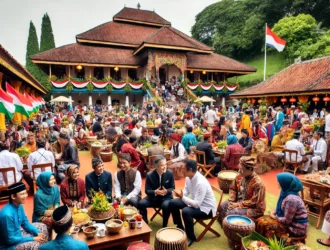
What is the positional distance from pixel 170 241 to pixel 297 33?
34.3 metres

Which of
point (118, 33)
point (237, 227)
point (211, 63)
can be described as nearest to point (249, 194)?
point (237, 227)

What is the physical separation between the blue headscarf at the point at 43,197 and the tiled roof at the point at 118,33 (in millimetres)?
25615

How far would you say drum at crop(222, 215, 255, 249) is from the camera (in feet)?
12.1

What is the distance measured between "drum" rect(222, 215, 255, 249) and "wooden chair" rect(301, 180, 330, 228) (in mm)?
1760

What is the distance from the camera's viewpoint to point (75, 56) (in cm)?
2458

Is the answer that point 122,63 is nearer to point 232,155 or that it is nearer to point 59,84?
point 59,84

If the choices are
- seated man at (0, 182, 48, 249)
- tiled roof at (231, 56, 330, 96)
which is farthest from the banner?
seated man at (0, 182, 48, 249)

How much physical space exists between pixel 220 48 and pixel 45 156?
42.8 metres

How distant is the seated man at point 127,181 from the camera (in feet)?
15.6

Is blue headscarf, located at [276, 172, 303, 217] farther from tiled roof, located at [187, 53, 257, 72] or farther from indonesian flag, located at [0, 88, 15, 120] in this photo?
tiled roof, located at [187, 53, 257, 72]

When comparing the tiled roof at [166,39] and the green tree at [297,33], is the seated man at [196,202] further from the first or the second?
the green tree at [297,33]

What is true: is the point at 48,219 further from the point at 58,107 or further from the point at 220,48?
the point at 220,48

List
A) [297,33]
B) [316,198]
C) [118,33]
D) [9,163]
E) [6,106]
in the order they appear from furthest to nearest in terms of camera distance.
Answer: [297,33]
[118,33]
[9,163]
[6,106]
[316,198]

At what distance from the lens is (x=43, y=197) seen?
403cm
